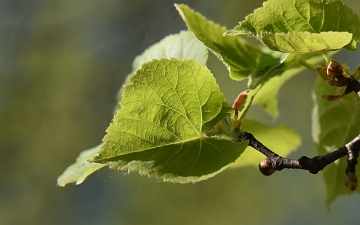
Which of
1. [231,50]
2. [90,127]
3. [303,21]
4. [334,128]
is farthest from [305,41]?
[90,127]

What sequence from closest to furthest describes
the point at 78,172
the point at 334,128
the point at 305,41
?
the point at 305,41, the point at 78,172, the point at 334,128

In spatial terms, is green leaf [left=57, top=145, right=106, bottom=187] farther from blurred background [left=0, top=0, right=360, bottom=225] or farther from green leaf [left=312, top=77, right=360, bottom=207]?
blurred background [left=0, top=0, right=360, bottom=225]

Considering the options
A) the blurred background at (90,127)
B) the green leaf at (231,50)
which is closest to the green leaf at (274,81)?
the green leaf at (231,50)

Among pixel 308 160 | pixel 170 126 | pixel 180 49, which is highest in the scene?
pixel 180 49

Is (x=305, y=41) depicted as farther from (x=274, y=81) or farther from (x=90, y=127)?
(x=90, y=127)

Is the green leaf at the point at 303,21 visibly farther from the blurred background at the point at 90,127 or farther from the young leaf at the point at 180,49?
the blurred background at the point at 90,127

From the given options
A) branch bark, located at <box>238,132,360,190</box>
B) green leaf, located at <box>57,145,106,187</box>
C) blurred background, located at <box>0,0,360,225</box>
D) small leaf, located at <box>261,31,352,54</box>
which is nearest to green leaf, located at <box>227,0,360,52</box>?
small leaf, located at <box>261,31,352,54</box>

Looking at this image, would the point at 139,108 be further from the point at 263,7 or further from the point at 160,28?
the point at 160,28
